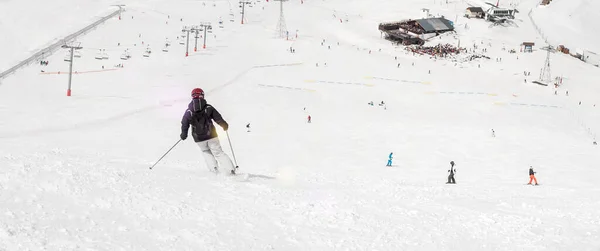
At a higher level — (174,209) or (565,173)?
(174,209)

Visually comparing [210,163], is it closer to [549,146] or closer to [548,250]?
[548,250]

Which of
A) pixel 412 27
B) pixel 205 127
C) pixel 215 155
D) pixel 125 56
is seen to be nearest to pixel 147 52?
pixel 125 56

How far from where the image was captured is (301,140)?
102 ft

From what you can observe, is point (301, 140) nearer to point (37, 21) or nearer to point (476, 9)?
point (37, 21)

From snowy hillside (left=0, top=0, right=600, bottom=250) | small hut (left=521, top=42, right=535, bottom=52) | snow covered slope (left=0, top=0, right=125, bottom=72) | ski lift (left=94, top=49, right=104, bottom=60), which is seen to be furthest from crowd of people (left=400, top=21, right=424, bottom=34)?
ski lift (left=94, top=49, right=104, bottom=60)

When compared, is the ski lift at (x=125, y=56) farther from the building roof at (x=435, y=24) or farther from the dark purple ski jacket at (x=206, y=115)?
the building roof at (x=435, y=24)

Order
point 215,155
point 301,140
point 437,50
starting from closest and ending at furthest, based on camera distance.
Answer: point 215,155, point 301,140, point 437,50

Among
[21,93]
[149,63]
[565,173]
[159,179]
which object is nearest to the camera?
[159,179]

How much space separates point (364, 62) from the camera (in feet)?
211

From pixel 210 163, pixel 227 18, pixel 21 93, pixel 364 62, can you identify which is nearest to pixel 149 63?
pixel 21 93

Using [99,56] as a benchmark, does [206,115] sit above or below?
below

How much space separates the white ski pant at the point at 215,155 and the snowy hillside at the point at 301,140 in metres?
0.37

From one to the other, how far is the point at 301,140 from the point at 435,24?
61.8m

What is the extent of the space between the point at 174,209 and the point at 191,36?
67.8 meters
